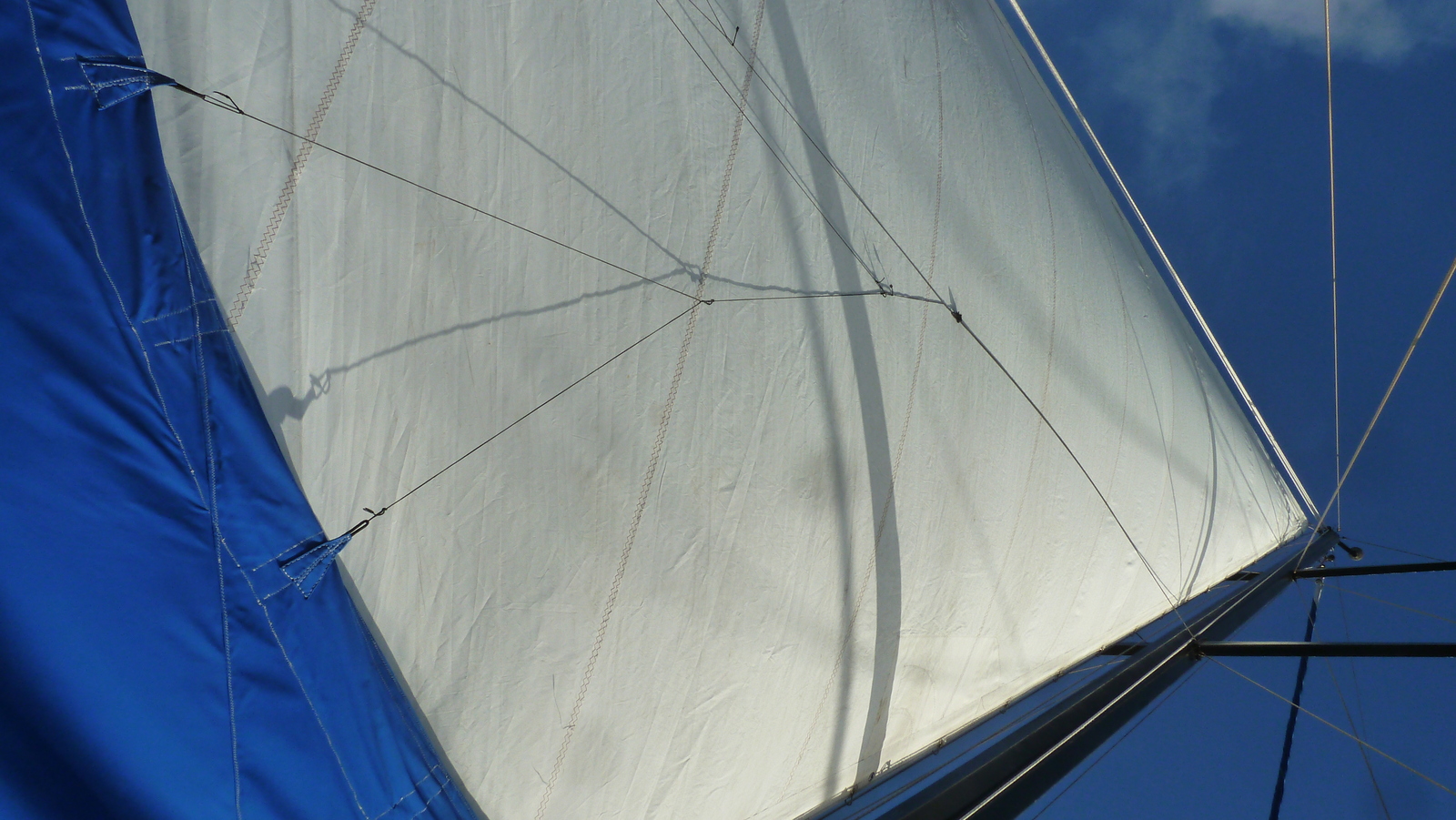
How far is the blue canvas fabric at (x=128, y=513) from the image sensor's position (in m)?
1.38

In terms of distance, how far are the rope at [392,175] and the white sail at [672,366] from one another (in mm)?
15

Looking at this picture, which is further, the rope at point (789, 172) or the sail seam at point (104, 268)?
the rope at point (789, 172)

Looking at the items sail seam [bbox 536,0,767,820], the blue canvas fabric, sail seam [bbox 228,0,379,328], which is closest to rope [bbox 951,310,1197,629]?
sail seam [bbox 536,0,767,820]

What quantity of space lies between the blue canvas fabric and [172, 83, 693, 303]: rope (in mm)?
118

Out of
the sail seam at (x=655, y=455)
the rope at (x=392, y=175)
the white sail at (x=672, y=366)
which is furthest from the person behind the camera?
the sail seam at (x=655, y=455)

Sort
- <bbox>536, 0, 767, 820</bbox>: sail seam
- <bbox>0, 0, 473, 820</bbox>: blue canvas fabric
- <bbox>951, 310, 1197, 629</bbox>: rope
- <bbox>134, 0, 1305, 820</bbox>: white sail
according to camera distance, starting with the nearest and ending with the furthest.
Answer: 1. <bbox>0, 0, 473, 820</bbox>: blue canvas fabric
2. <bbox>134, 0, 1305, 820</bbox>: white sail
3. <bbox>536, 0, 767, 820</bbox>: sail seam
4. <bbox>951, 310, 1197, 629</bbox>: rope

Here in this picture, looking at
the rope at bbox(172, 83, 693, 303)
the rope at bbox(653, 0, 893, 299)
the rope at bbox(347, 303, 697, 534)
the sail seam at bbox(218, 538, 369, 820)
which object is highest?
the rope at bbox(653, 0, 893, 299)

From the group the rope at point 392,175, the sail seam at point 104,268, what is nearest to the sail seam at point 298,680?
the sail seam at point 104,268

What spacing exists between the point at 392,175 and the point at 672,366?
96 centimetres

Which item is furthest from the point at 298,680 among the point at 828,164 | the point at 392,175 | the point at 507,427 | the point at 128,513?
the point at 828,164

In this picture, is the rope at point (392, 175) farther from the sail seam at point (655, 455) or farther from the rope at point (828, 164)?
the rope at point (828, 164)

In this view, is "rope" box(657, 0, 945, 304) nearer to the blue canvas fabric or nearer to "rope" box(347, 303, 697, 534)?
"rope" box(347, 303, 697, 534)

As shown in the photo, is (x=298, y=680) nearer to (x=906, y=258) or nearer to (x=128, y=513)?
(x=128, y=513)

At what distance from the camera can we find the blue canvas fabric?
4.51 ft
